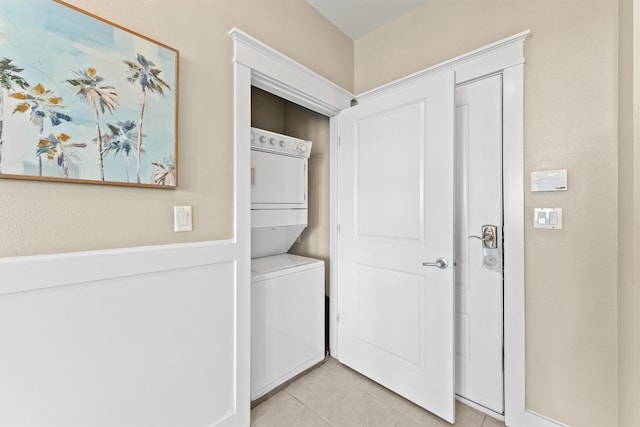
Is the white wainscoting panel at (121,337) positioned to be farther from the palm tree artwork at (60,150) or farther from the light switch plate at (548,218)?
the light switch plate at (548,218)

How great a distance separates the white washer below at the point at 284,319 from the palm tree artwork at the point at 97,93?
109cm

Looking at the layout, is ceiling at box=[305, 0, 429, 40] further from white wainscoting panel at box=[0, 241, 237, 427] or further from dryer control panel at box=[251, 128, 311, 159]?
white wainscoting panel at box=[0, 241, 237, 427]

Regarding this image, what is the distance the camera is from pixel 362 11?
1.99 metres

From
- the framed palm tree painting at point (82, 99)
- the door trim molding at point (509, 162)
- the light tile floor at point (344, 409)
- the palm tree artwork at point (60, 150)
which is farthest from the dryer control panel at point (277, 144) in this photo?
the light tile floor at point (344, 409)

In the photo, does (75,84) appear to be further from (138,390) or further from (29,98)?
(138,390)

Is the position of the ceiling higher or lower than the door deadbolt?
higher

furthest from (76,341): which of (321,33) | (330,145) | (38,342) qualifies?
(321,33)

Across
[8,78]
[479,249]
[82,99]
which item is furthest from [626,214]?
[8,78]

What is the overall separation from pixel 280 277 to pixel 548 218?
1.59 metres

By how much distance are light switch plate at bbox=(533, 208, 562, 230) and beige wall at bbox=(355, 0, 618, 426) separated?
0.03m

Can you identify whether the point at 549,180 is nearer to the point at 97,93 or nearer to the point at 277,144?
the point at 277,144

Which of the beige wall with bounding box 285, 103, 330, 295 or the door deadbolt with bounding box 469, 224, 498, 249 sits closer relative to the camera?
the door deadbolt with bounding box 469, 224, 498, 249

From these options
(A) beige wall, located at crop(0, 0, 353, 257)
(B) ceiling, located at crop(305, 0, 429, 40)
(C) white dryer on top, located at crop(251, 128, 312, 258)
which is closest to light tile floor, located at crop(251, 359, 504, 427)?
(C) white dryer on top, located at crop(251, 128, 312, 258)

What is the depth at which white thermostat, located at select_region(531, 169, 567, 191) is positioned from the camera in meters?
1.38
